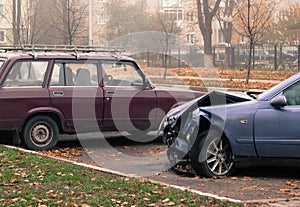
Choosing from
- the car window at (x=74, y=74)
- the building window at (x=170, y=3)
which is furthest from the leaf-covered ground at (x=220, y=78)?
the building window at (x=170, y=3)

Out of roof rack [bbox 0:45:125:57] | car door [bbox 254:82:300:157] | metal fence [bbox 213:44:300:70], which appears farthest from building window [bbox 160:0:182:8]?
car door [bbox 254:82:300:157]

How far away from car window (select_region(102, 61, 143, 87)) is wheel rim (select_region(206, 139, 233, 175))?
3723 mm

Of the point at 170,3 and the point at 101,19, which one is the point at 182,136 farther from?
the point at 101,19

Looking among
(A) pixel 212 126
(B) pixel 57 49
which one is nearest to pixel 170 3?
(B) pixel 57 49

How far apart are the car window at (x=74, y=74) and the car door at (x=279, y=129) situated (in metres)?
4.27

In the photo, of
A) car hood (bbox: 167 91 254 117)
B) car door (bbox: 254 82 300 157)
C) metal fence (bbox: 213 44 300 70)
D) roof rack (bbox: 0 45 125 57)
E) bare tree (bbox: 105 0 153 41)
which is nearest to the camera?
car door (bbox: 254 82 300 157)

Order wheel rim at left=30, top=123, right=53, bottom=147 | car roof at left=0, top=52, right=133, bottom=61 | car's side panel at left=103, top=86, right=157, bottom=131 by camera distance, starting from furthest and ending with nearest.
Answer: car's side panel at left=103, top=86, right=157, bottom=131 < car roof at left=0, top=52, right=133, bottom=61 < wheel rim at left=30, top=123, right=53, bottom=147

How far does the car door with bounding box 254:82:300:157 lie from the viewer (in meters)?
9.12

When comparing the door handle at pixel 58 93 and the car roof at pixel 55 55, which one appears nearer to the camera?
the door handle at pixel 58 93

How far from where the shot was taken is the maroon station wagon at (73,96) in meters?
11.9

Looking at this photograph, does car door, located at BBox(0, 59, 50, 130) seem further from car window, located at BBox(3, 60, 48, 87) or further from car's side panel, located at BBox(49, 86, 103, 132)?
car's side panel, located at BBox(49, 86, 103, 132)

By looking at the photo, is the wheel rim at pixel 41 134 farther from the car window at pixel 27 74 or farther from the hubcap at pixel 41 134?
the car window at pixel 27 74

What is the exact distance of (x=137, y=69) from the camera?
518 inches

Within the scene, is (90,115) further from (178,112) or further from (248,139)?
(248,139)
